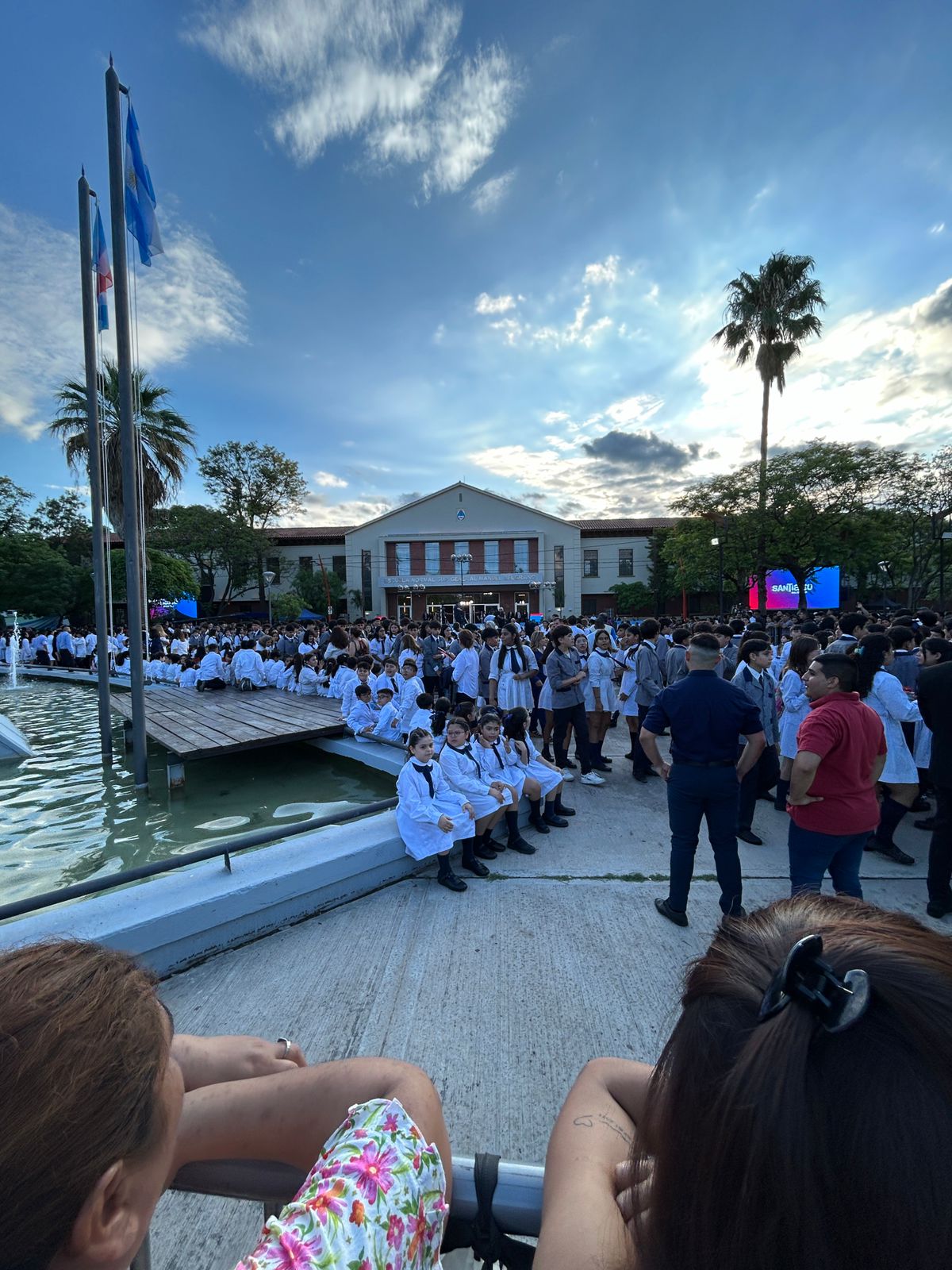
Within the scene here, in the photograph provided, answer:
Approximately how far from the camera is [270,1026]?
2.74 meters

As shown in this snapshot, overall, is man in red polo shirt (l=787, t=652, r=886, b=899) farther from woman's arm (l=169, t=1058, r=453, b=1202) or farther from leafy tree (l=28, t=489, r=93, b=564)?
leafy tree (l=28, t=489, r=93, b=564)

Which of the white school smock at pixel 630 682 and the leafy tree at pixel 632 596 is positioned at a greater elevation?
the leafy tree at pixel 632 596

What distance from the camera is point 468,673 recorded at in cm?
912

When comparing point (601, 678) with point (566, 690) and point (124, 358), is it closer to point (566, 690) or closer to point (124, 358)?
point (566, 690)

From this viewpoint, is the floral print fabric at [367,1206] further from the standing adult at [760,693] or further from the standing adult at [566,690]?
the standing adult at [566,690]

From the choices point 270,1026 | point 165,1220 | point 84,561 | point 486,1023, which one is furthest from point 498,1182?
point 84,561

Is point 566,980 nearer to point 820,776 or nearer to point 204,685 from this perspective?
A: point 820,776

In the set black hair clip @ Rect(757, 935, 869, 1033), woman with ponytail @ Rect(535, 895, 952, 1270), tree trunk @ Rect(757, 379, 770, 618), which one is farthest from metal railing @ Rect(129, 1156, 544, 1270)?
tree trunk @ Rect(757, 379, 770, 618)

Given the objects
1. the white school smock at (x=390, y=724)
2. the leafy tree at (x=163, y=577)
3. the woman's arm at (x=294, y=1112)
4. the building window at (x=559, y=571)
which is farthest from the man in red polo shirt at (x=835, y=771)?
the building window at (x=559, y=571)

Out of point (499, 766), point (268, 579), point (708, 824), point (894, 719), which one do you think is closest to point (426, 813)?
point (499, 766)

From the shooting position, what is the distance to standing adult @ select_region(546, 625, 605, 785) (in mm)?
6301

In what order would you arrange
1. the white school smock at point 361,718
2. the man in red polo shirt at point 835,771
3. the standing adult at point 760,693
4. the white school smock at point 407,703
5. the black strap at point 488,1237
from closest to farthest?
the black strap at point 488,1237
the man in red polo shirt at point 835,771
the standing adult at point 760,693
the white school smock at point 407,703
the white school smock at point 361,718

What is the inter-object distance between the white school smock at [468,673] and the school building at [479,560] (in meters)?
35.5

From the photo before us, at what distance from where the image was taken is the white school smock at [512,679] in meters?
7.78
